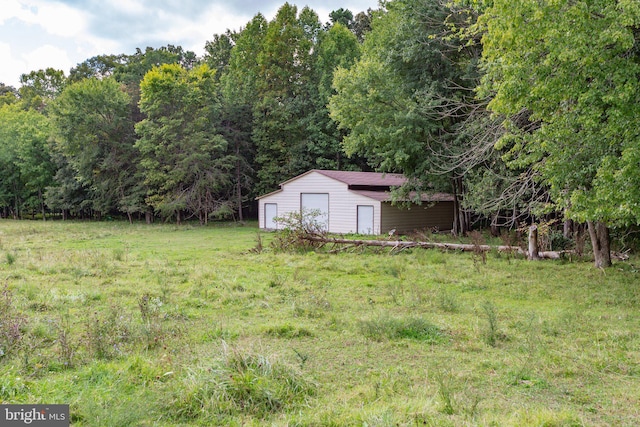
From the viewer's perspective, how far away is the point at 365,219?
25203mm

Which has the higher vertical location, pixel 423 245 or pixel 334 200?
pixel 334 200

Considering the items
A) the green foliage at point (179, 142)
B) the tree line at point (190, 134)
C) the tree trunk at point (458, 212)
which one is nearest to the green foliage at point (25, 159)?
the tree line at point (190, 134)

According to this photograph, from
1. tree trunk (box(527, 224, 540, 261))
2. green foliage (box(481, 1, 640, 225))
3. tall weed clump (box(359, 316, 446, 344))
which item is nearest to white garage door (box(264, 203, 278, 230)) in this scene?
tree trunk (box(527, 224, 540, 261))

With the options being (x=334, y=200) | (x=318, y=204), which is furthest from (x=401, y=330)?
(x=318, y=204)

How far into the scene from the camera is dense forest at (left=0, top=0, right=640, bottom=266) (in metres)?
8.09

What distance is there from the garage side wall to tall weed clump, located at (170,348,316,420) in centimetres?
2011

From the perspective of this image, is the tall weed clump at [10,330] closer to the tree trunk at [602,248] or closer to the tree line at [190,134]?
the tree trunk at [602,248]

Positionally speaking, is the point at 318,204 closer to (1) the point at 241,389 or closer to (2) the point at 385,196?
(2) the point at 385,196

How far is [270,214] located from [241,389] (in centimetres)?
2583

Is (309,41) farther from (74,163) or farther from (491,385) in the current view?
(491,385)

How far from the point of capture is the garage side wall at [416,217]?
979 inches

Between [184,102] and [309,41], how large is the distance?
42.7ft

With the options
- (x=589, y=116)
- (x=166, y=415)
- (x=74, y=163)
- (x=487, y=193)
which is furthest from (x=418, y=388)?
(x=74, y=163)

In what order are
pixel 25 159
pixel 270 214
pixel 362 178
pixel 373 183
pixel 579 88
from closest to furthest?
1. pixel 579 88
2. pixel 373 183
3. pixel 362 178
4. pixel 270 214
5. pixel 25 159
